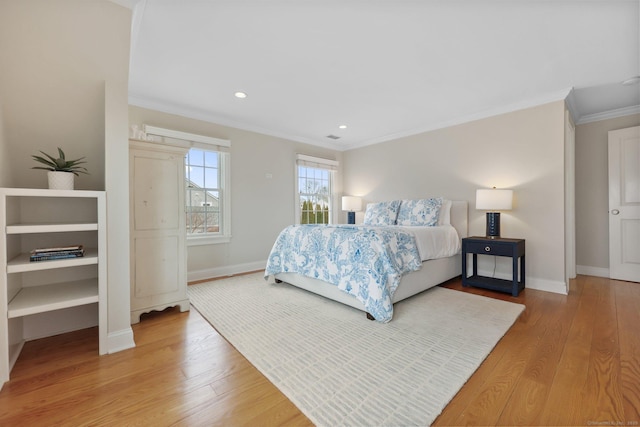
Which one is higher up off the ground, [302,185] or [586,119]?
[586,119]

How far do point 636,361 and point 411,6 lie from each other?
2706 mm

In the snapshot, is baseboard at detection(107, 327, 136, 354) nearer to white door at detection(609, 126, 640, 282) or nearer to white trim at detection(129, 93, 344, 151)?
white trim at detection(129, 93, 344, 151)

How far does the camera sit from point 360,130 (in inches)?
180

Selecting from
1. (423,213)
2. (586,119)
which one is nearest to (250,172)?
(423,213)

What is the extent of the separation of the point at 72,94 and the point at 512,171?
455cm

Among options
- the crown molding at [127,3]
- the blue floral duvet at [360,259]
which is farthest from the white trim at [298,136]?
the blue floral duvet at [360,259]

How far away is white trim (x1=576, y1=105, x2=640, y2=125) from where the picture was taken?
3.47m

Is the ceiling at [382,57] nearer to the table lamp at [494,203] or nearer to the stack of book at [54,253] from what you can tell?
the table lamp at [494,203]

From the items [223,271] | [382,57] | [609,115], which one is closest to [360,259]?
[382,57]

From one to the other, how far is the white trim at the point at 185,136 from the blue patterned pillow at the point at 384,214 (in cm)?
250

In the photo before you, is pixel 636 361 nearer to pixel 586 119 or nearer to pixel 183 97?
pixel 586 119

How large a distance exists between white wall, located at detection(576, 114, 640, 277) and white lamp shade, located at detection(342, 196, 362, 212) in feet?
10.9

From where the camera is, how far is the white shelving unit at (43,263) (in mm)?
1505

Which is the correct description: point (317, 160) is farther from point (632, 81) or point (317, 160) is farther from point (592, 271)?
point (592, 271)
